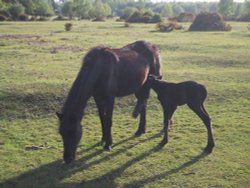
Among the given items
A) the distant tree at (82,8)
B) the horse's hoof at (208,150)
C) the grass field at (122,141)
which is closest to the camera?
the grass field at (122,141)

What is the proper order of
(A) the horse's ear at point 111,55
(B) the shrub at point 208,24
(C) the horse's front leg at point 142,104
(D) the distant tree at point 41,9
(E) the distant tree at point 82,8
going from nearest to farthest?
(A) the horse's ear at point 111,55 < (C) the horse's front leg at point 142,104 < (B) the shrub at point 208,24 < (D) the distant tree at point 41,9 < (E) the distant tree at point 82,8

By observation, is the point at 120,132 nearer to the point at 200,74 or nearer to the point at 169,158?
the point at 169,158

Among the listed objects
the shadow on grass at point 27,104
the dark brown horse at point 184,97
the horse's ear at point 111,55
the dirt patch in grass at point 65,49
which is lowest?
the shadow on grass at point 27,104

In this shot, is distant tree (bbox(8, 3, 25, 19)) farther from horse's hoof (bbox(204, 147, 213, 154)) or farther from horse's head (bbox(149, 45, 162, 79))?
horse's hoof (bbox(204, 147, 213, 154))

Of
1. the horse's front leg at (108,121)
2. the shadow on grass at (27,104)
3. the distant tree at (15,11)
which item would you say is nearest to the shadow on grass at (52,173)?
the horse's front leg at (108,121)

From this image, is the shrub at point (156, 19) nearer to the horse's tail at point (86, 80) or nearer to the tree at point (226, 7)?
the tree at point (226, 7)

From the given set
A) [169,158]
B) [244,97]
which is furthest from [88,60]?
[244,97]

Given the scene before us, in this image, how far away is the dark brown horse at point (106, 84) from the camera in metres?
5.99

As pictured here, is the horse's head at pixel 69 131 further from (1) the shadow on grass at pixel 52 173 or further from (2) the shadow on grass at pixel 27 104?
(2) the shadow on grass at pixel 27 104

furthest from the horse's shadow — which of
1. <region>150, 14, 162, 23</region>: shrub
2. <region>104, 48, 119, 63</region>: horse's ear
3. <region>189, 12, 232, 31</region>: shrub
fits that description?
<region>150, 14, 162, 23</region>: shrub

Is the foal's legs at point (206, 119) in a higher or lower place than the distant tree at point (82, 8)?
lower

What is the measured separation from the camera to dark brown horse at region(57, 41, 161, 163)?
5.99 meters

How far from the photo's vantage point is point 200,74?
46.7ft

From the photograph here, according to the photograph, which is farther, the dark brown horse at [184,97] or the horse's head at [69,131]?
the dark brown horse at [184,97]
